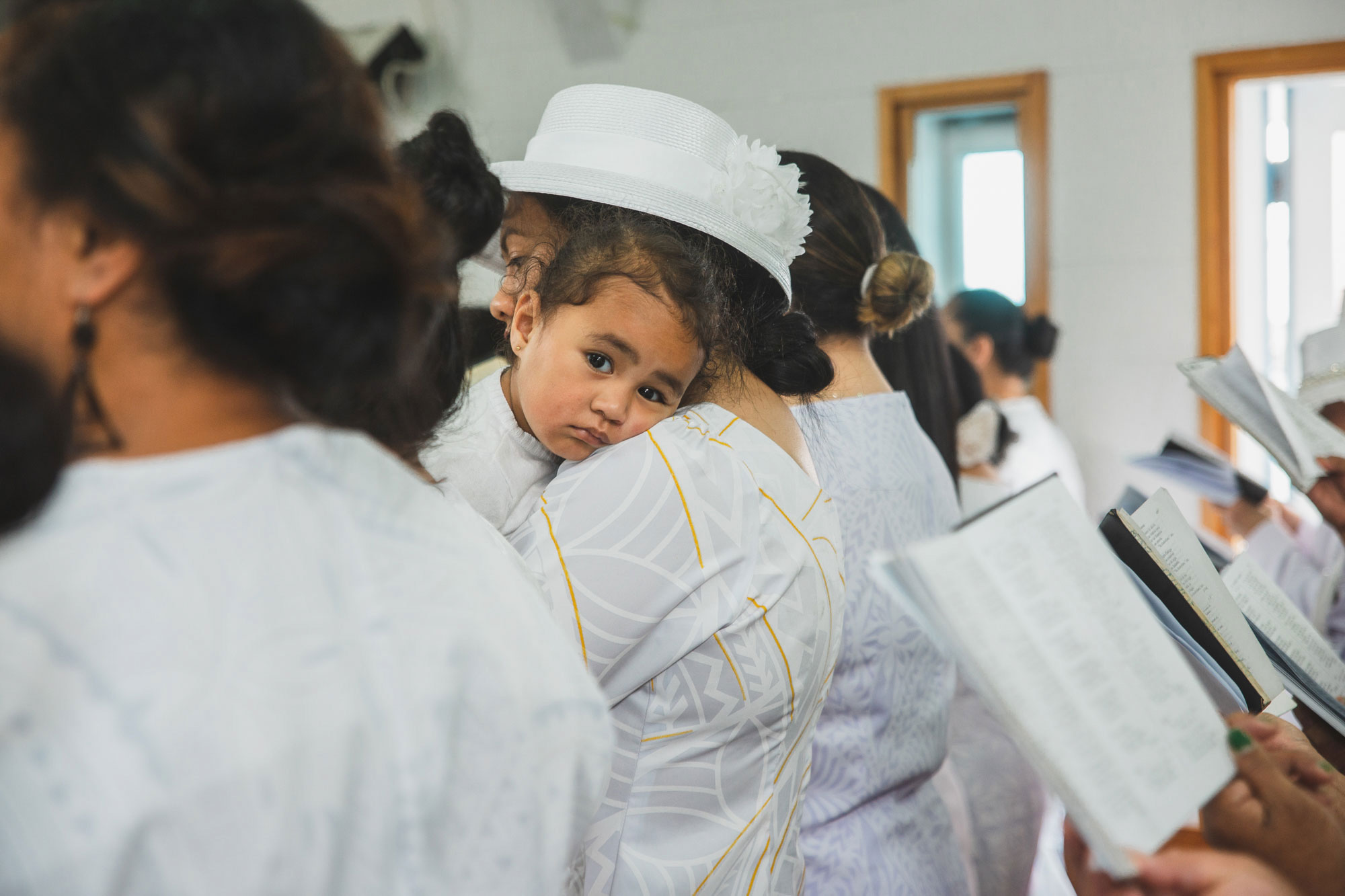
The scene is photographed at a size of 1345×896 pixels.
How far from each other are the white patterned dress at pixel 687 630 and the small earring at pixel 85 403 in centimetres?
49

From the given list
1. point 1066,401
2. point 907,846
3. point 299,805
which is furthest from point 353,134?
point 1066,401

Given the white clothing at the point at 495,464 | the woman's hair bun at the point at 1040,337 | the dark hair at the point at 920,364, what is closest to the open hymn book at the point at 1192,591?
the white clothing at the point at 495,464

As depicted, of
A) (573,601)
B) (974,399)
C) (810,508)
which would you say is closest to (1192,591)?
(810,508)

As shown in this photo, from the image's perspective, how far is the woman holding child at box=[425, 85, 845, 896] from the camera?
3.35ft

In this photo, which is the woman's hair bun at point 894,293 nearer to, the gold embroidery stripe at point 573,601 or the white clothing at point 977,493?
the gold embroidery stripe at point 573,601

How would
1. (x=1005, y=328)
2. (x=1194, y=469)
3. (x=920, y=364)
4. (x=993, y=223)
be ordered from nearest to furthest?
Result: (x=920, y=364) < (x=1194, y=469) < (x=1005, y=328) < (x=993, y=223)

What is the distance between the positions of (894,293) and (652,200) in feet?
1.78

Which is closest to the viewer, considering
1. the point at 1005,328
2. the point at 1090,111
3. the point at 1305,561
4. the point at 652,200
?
the point at 652,200

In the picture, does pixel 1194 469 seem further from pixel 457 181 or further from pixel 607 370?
pixel 457 181

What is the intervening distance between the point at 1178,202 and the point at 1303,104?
778 mm

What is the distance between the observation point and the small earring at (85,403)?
54 cm

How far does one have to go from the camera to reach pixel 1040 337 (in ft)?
12.7

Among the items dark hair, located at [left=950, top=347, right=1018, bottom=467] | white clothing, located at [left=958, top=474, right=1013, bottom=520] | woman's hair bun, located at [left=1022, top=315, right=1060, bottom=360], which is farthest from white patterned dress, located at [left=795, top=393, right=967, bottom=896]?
woman's hair bun, located at [left=1022, top=315, right=1060, bottom=360]

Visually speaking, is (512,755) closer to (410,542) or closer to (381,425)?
(410,542)
